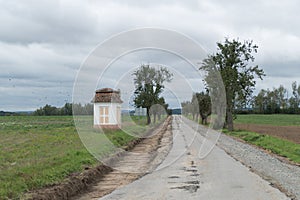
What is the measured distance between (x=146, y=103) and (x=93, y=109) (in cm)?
2170

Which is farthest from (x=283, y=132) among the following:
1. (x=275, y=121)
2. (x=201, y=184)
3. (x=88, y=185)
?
(x=275, y=121)

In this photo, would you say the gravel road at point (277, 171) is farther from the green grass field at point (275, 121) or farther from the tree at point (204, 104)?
the green grass field at point (275, 121)

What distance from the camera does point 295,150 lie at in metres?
22.8

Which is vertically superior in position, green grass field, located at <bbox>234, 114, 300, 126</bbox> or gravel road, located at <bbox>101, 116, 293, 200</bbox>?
green grass field, located at <bbox>234, 114, 300, 126</bbox>

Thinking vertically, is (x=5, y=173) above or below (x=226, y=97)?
below

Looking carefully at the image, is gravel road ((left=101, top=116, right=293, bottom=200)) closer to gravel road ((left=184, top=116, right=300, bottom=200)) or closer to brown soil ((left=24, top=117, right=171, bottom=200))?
gravel road ((left=184, top=116, right=300, bottom=200))

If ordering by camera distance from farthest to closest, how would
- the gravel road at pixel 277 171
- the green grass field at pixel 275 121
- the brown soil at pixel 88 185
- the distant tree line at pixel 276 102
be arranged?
the distant tree line at pixel 276 102 < the green grass field at pixel 275 121 < the gravel road at pixel 277 171 < the brown soil at pixel 88 185

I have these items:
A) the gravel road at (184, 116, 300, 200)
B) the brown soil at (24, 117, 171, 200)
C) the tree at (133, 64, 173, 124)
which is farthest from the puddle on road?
the tree at (133, 64, 173, 124)

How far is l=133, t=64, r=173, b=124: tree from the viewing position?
195 feet

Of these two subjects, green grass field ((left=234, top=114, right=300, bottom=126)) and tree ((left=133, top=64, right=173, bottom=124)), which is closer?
tree ((left=133, top=64, right=173, bottom=124))

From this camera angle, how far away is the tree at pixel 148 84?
59.4m

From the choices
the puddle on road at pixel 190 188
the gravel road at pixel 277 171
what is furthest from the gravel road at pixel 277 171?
the puddle on road at pixel 190 188

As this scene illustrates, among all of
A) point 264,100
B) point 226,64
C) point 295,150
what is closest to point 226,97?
point 226,64

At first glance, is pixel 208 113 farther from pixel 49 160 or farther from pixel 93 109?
pixel 49 160
